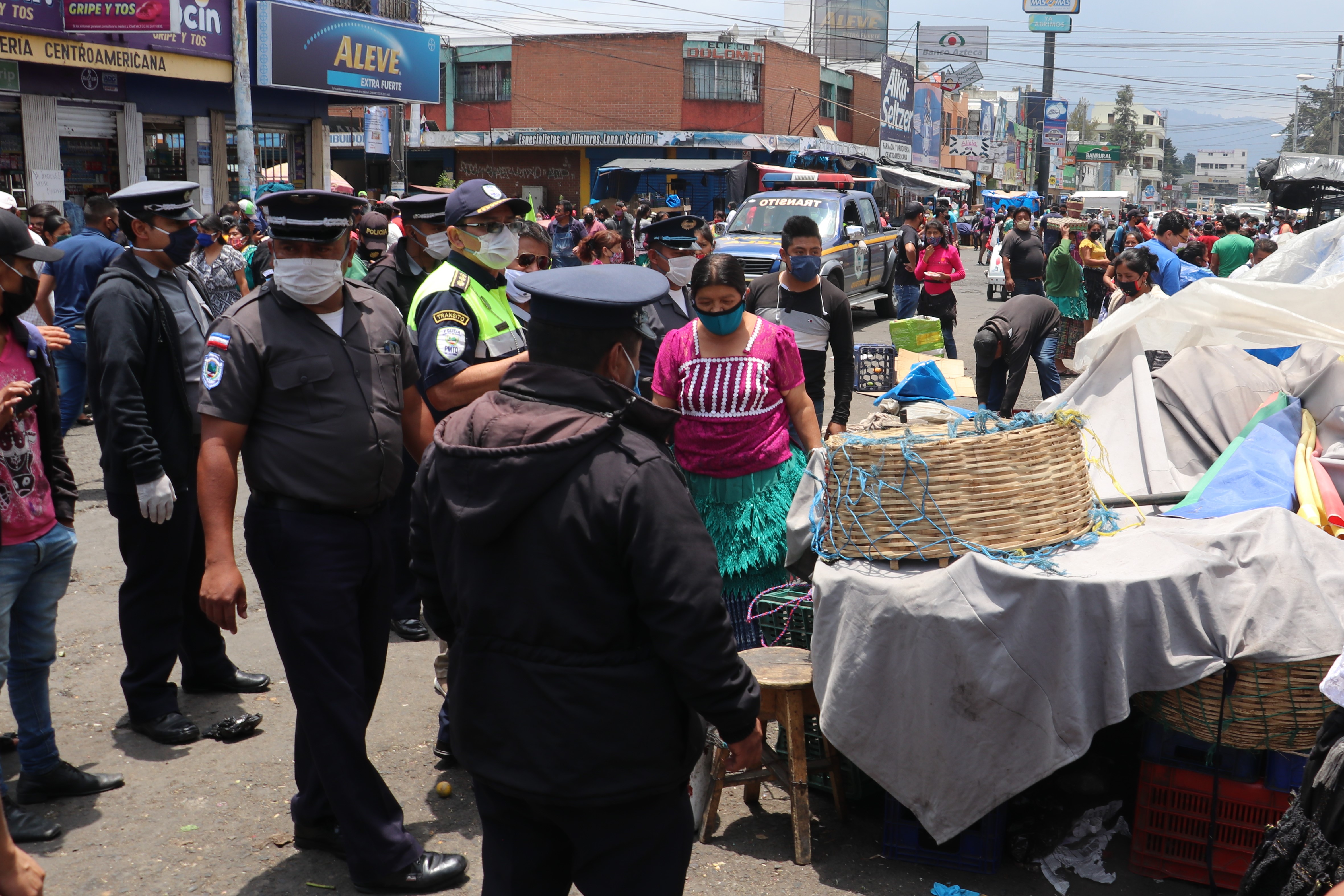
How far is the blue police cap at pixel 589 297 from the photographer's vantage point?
2.23 m

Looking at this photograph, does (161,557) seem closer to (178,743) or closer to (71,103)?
(178,743)

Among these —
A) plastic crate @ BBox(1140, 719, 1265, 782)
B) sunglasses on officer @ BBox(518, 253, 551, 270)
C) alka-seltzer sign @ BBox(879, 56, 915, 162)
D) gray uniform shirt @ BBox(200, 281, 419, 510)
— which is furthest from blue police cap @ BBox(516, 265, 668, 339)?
alka-seltzer sign @ BBox(879, 56, 915, 162)

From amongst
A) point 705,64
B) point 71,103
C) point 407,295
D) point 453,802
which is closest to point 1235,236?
point 407,295

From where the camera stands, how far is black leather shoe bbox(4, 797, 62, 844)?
3.70m

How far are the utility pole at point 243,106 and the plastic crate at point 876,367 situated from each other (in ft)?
34.2

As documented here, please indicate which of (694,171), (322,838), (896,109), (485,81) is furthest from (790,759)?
(896,109)

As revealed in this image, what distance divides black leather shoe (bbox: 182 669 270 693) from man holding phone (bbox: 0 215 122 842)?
2.96 ft

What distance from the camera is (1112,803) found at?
149 inches

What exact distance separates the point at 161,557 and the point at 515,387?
278cm

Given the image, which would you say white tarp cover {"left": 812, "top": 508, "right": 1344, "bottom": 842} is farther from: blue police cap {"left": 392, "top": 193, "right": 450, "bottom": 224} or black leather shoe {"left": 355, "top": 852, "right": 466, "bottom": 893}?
blue police cap {"left": 392, "top": 193, "right": 450, "bottom": 224}

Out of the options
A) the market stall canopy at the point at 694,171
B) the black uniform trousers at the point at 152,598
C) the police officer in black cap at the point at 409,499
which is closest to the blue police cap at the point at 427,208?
the police officer in black cap at the point at 409,499

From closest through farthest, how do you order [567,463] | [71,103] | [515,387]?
[567,463] → [515,387] → [71,103]

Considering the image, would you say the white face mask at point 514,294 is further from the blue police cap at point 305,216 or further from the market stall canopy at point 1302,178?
the market stall canopy at point 1302,178

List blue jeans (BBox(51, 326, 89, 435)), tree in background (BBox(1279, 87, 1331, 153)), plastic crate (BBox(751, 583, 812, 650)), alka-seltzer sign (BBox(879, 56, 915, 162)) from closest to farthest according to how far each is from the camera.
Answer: plastic crate (BBox(751, 583, 812, 650)) → blue jeans (BBox(51, 326, 89, 435)) → alka-seltzer sign (BBox(879, 56, 915, 162)) → tree in background (BBox(1279, 87, 1331, 153))
